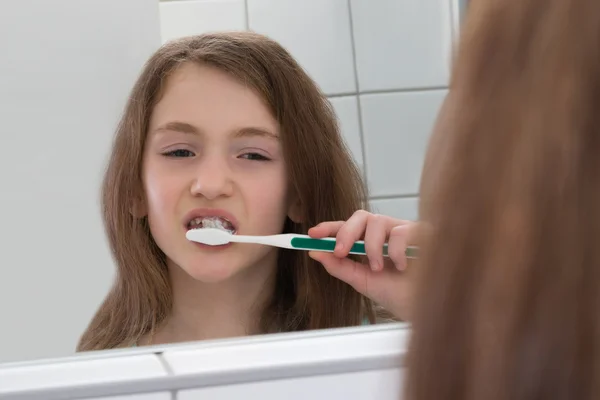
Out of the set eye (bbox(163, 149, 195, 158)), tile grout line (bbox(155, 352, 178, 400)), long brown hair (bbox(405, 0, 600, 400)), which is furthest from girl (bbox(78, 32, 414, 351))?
long brown hair (bbox(405, 0, 600, 400))

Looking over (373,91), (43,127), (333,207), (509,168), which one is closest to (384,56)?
(373,91)

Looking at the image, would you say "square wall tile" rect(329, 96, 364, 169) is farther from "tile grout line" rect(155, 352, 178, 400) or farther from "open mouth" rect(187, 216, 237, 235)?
"tile grout line" rect(155, 352, 178, 400)

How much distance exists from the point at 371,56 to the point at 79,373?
54 cm

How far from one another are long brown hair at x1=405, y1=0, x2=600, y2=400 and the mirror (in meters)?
0.46

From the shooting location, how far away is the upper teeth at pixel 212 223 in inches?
22.1

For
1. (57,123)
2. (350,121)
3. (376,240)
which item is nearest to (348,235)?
(376,240)

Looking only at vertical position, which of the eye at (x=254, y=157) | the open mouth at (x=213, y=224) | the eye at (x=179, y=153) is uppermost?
the eye at (x=179, y=153)

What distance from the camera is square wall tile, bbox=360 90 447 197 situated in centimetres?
72

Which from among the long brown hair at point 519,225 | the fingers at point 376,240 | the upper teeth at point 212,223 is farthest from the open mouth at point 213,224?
the long brown hair at point 519,225

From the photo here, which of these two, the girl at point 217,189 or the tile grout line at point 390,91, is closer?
the girl at point 217,189

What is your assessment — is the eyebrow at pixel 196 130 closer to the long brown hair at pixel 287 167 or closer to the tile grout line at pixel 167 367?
the long brown hair at pixel 287 167

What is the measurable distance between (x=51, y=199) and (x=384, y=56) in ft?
1.21

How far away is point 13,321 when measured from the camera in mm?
603

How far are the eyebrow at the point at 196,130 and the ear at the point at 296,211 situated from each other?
0.06 metres
